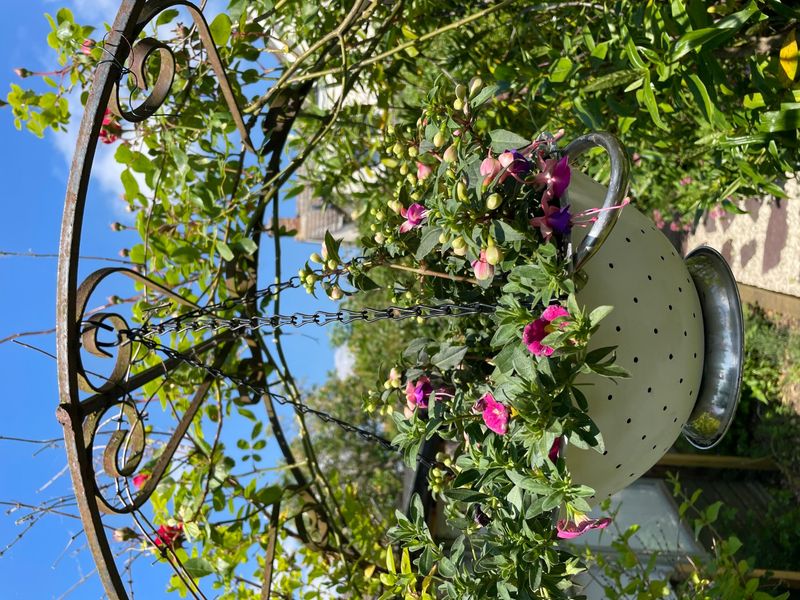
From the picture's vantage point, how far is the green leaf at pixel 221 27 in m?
1.11

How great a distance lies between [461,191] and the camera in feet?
2.29

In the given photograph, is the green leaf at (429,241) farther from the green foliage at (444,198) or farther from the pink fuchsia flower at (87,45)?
the pink fuchsia flower at (87,45)

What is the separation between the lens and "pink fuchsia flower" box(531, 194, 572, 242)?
0.72 m

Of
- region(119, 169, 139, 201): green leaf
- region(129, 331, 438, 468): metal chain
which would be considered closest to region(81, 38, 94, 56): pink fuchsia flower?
region(119, 169, 139, 201): green leaf

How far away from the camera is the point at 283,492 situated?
4.19 feet

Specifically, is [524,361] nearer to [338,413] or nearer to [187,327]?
[187,327]

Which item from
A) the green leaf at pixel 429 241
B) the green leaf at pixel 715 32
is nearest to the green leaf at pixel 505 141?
the green leaf at pixel 429 241

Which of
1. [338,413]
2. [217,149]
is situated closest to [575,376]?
[217,149]

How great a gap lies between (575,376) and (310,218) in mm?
5551

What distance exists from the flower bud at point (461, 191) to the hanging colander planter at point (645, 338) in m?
0.14

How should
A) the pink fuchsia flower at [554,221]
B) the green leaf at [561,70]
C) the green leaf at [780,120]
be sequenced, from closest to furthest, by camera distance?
the pink fuchsia flower at [554,221] < the green leaf at [780,120] < the green leaf at [561,70]

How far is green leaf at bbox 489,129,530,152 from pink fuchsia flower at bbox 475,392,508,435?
28 centimetres

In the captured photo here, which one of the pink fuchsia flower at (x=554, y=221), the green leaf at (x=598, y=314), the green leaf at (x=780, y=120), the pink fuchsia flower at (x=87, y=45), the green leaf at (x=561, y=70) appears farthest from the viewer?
the pink fuchsia flower at (x=87, y=45)

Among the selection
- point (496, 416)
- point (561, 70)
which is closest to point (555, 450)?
point (496, 416)
